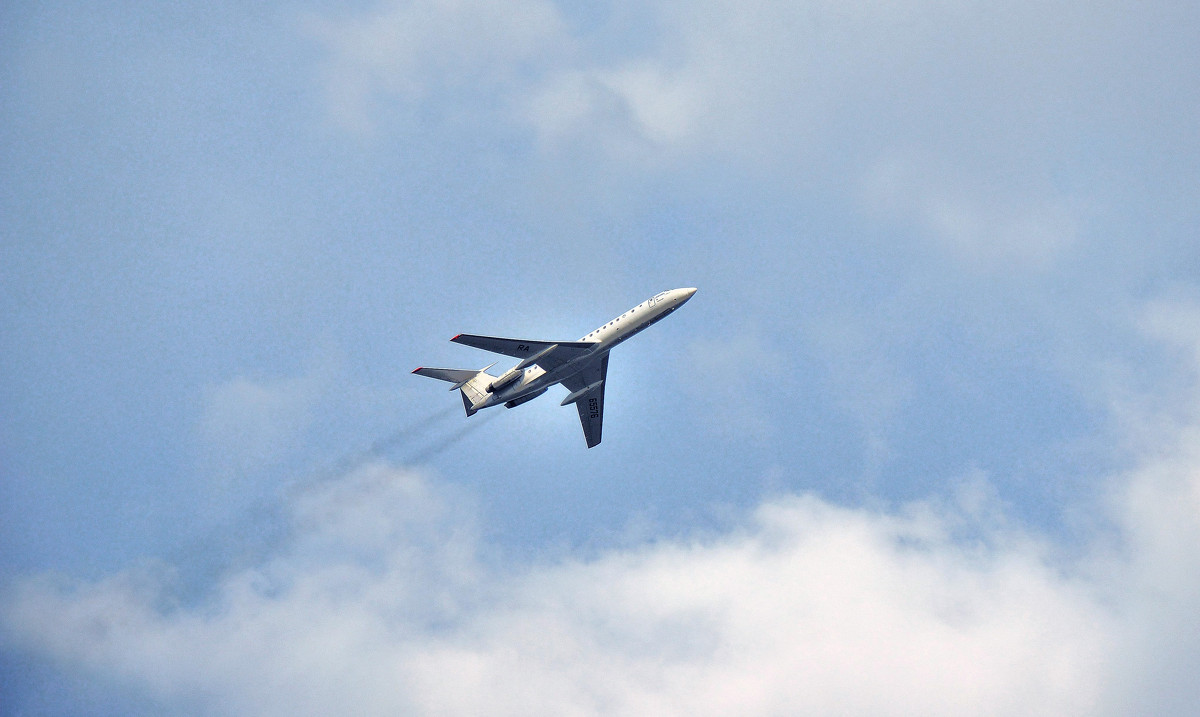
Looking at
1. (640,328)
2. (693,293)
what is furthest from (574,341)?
(693,293)

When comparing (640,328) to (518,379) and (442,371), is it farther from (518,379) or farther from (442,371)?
(442,371)

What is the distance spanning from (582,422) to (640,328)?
2177cm

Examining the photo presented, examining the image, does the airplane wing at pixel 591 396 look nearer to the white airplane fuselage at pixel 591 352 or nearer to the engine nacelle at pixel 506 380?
the white airplane fuselage at pixel 591 352

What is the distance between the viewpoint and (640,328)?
104 m

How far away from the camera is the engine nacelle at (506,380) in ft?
353

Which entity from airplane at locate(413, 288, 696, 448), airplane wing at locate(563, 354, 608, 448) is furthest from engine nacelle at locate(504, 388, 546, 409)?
airplane wing at locate(563, 354, 608, 448)

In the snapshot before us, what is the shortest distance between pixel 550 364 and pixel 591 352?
15.6 feet

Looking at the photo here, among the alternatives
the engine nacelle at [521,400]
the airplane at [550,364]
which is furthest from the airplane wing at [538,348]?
the engine nacelle at [521,400]

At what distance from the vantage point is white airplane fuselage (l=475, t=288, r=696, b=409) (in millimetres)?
102812

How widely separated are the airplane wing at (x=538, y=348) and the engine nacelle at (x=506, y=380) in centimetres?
239

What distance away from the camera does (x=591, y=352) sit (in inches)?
4161

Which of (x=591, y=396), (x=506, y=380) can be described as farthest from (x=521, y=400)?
(x=591, y=396)

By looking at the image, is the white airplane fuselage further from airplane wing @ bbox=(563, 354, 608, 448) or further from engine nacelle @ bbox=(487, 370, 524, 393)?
airplane wing @ bbox=(563, 354, 608, 448)

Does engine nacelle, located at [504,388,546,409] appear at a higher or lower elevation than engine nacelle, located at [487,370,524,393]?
lower
